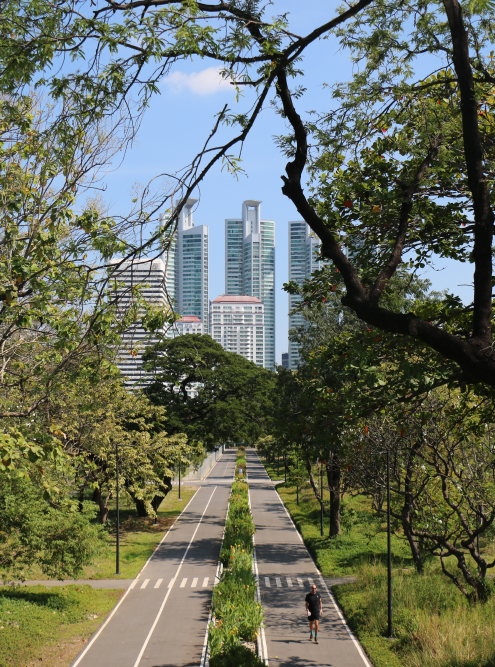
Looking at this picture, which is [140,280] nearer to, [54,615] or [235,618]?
[235,618]

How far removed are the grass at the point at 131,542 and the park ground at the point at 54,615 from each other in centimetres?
4

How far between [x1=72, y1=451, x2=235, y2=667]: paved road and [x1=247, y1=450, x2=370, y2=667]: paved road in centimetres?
218

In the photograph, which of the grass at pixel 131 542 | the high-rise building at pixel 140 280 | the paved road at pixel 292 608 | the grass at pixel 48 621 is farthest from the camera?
the grass at pixel 131 542

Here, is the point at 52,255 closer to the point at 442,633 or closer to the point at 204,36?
the point at 204,36

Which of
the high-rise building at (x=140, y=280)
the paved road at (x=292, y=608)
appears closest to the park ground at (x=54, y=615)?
the paved road at (x=292, y=608)

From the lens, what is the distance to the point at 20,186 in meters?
9.30

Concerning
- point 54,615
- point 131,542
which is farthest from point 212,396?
point 54,615

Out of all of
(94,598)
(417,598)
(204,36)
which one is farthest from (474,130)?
(94,598)

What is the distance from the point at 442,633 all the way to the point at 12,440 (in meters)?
12.9

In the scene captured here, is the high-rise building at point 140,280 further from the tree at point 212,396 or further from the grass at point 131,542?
the tree at point 212,396

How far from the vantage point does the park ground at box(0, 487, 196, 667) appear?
51.2 feet

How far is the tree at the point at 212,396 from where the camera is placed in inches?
1380

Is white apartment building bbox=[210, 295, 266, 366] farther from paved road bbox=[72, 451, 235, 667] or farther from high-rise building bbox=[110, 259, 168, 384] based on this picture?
high-rise building bbox=[110, 259, 168, 384]

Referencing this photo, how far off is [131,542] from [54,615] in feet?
40.9
